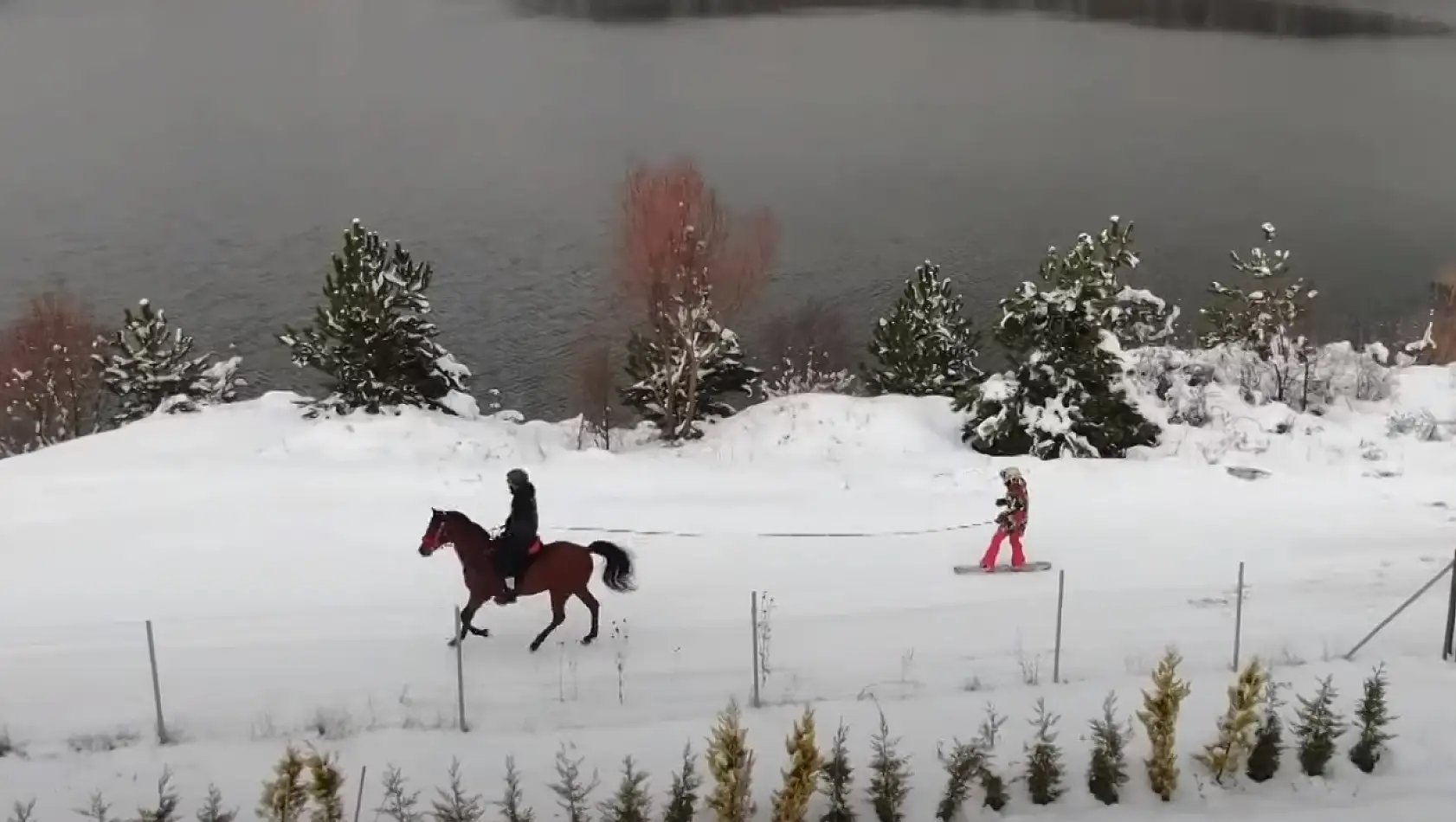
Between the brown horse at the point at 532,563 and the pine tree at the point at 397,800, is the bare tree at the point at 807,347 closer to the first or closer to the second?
the brown horse at the point at 532,563

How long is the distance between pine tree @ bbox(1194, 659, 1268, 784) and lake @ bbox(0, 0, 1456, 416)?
32.4 meters

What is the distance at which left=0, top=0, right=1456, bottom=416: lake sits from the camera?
1812 inches

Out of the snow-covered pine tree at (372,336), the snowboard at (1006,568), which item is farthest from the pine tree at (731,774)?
the snow-covered pine tree at (372,336)

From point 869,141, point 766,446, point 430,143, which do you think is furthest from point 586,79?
point 766,446

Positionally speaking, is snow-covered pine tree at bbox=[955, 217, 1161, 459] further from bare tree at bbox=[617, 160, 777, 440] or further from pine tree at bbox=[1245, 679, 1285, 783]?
pine tree at bbox=[1245, 679, 1285, 783]

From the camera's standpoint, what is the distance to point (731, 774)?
7.69m

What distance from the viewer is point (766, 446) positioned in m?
20.2

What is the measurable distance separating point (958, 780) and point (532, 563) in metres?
4.61

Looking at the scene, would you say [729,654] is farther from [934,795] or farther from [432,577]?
[432,577]

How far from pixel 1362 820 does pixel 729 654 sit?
219 inches

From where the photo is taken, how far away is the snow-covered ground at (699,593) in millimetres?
9164

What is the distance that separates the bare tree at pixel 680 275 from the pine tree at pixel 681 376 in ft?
0.08

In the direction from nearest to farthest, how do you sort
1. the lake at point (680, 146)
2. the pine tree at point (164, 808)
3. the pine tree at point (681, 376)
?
the pine tree at point (164, 808)
the pine tree at point (681, 376)
the lake at point (680, 146)

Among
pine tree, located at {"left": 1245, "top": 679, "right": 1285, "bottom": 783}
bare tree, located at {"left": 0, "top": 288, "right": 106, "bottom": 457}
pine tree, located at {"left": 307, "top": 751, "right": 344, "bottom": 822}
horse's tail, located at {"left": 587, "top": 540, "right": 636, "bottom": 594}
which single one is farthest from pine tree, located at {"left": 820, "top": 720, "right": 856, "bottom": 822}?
bare tree, located at {"left": 0, "top": 288, "right": 106, "bottom": 457}
